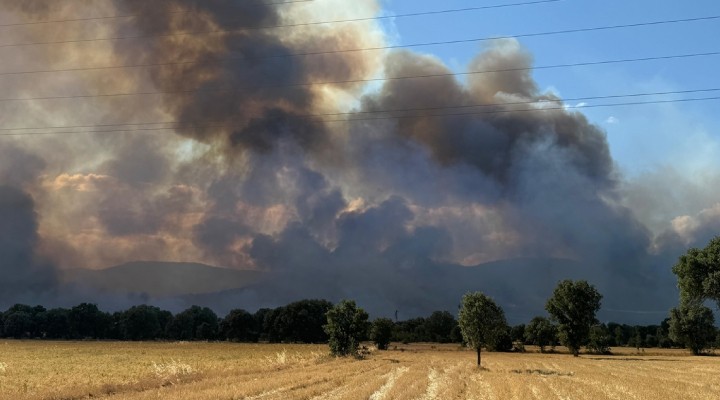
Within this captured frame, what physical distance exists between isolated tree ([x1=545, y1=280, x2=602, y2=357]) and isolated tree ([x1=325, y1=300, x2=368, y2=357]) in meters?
43.8

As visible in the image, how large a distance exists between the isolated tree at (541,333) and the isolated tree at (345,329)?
61071 millimetres

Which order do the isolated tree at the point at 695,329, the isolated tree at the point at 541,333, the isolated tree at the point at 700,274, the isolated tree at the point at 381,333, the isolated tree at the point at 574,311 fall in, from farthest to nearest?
1. the isolated tree at the point at 541,333
2. the isolated tree at the point at 381,333
3. the isolated tree at the point at 695,329
4. the isolated tree at the point at 574,311
5. the isolated tree at the point at 700,274

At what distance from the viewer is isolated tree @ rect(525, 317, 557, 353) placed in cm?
14400

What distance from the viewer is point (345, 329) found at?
308 feet

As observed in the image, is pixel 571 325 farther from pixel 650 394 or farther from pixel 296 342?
pixel 296 342

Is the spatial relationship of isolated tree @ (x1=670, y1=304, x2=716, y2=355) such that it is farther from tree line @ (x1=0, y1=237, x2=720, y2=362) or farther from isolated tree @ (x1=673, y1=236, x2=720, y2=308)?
isolated tree @ (x1=673, y1=236, x2=720, y2=308)

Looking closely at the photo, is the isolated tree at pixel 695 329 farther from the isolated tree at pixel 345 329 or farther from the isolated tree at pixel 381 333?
the isolated tree at pixel 345 329

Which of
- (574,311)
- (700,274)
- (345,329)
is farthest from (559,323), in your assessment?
(345,329)

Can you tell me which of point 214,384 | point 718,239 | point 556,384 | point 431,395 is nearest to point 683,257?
point 718,239

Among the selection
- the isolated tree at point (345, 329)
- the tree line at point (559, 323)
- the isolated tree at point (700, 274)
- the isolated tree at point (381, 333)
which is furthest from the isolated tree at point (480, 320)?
the isolated tree at point (381, 333)

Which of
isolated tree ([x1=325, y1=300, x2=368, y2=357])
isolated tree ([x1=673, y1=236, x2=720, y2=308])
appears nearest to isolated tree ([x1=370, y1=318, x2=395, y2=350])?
isolated tree ([x1=325, y1=300, x2=368, y2=357])

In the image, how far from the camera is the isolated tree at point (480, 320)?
7006 centimetres

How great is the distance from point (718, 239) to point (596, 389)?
59.7 m

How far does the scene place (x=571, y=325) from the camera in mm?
111500
